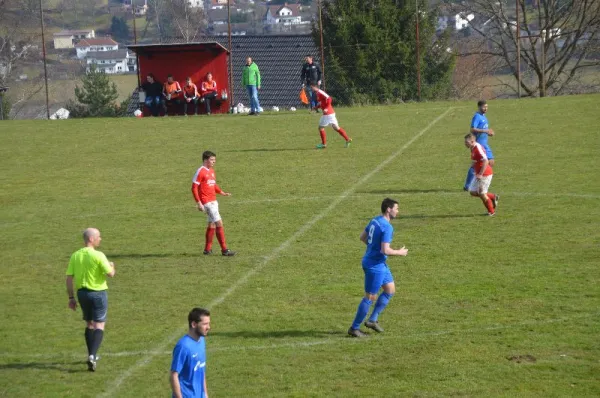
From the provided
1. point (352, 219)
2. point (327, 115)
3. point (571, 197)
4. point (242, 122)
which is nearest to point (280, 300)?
point (352, 219)

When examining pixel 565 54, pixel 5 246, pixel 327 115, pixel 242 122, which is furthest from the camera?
pixel 565 54

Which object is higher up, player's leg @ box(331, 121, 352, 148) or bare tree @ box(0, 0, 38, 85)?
bare tree @ box(0, 0, 38, 85)

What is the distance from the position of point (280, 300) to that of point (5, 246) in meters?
7.70

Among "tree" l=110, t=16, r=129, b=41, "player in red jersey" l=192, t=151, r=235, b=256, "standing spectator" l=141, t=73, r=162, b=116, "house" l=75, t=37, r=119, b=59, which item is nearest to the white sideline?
"player in red jersey" l=192, t=151, r=235, b=256

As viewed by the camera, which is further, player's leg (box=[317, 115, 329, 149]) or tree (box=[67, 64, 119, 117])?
tree (box=[67, 64, 119, 117])

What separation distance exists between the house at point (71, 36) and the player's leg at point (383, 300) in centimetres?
7513

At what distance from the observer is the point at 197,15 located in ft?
258

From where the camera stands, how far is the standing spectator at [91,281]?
12625 millimetres

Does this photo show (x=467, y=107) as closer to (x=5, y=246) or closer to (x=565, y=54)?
(x=565, y=54)

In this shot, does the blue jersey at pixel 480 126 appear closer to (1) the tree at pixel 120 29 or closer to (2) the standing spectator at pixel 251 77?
(2) the standing spectator at pixel 251 77

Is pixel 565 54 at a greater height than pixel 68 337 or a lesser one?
greater

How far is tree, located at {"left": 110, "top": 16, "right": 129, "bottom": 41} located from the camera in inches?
4070

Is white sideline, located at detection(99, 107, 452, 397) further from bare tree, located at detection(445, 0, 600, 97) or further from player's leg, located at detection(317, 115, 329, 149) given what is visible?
bare tree, located at detection(445, 0, 600, 97)

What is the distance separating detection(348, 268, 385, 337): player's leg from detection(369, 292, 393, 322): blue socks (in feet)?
0.65
